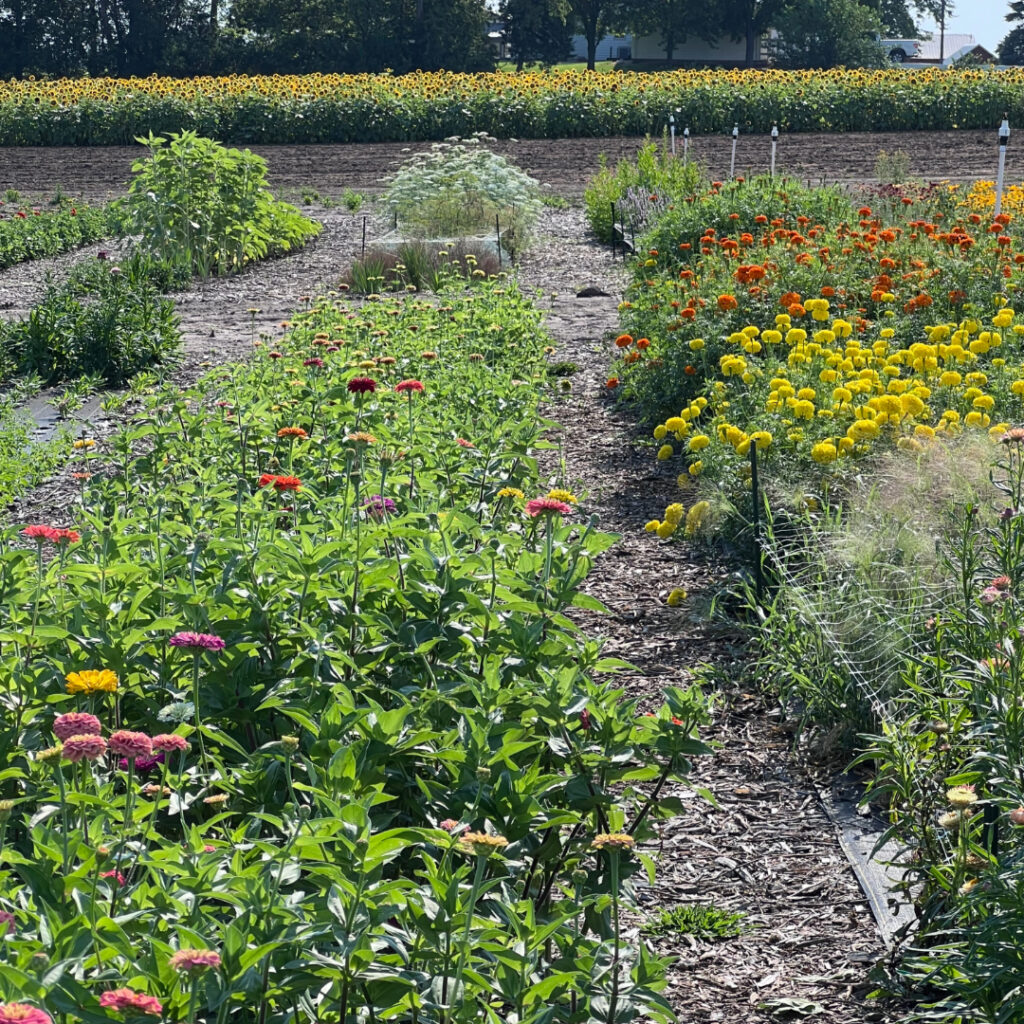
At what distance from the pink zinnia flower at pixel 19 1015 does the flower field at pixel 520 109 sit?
2680 cm

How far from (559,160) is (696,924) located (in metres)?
21.8

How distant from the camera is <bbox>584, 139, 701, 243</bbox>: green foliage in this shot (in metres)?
13.5

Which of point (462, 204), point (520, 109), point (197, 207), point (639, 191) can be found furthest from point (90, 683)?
point (520, 109)

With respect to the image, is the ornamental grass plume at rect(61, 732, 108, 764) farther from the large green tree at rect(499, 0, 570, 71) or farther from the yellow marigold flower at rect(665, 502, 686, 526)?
the large green tree at rect(499, 0, 570, 71)

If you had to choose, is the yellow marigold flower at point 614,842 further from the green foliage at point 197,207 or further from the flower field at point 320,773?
the green foliage at point 197,207

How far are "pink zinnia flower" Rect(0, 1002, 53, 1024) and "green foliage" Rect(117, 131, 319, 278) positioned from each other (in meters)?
11.5

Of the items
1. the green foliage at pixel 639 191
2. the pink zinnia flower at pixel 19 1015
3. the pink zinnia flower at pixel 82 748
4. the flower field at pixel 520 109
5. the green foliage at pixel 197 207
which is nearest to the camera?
the pink zinnia flower at pixel 19 1015

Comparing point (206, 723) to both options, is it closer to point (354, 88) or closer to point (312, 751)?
point (312, 751)

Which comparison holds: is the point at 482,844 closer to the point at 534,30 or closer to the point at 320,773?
the point at 320,773

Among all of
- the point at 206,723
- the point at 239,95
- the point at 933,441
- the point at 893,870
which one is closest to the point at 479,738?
the point at 206,723

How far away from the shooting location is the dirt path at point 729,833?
109 inches

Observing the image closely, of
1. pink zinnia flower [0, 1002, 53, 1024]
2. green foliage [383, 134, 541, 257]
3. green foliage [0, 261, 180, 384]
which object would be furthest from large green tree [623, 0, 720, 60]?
pink zinnia flower [0, 1002, 53, 1024]

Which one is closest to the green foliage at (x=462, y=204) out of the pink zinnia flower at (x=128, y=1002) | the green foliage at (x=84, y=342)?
the green foliage at (x=84, y=342)

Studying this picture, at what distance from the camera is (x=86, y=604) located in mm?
2906
